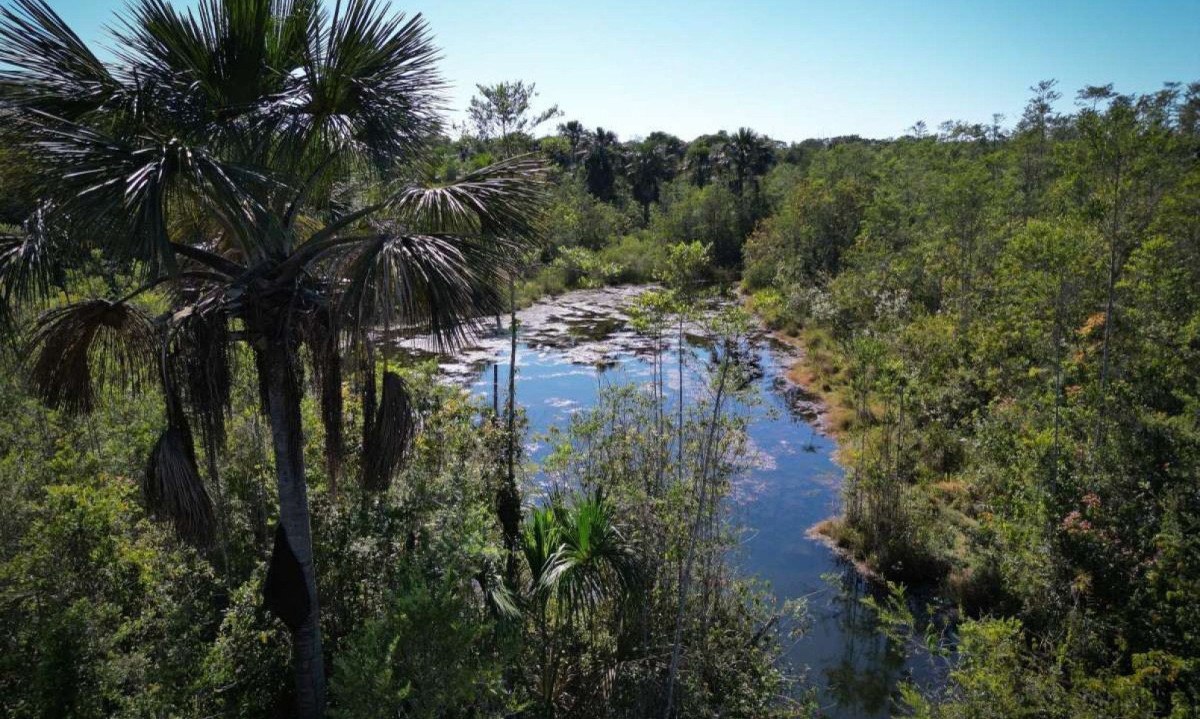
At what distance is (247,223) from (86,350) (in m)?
2.16

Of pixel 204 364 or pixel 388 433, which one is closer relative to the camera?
pixel 204 364

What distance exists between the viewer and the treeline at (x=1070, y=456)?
6871mm

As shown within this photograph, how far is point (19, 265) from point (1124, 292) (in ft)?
48.7

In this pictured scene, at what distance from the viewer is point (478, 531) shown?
6570 millimetres

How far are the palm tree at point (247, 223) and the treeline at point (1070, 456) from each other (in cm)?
428

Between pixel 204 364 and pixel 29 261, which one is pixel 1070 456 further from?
pixel 29 261

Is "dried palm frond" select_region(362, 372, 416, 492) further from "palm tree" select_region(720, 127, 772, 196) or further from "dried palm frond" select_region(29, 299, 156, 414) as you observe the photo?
"palm tree" select_region(720, 127, 772, 196)

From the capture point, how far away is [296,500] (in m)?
5.54

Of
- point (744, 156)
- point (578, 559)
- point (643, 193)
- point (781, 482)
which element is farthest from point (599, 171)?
point (578, 559)

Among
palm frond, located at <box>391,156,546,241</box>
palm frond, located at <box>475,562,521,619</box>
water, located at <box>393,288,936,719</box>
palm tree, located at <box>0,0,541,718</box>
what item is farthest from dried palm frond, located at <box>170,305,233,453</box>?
palm frond, located at <box>475,562,521,619</box>

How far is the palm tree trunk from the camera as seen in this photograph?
5.22 meters

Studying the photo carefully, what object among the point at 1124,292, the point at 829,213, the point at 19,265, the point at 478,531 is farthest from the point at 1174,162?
the point at 829,213

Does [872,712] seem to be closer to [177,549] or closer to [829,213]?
[177,549]

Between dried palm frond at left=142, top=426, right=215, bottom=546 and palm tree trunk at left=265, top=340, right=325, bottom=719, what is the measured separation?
670 millimetres
